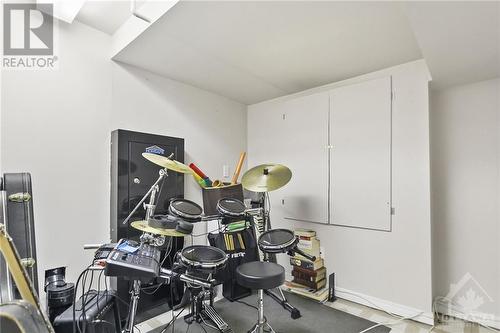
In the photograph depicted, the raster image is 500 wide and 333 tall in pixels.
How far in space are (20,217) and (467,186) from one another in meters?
3.71

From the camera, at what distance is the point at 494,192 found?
233 cm

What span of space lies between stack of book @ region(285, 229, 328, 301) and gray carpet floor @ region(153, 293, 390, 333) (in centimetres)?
14

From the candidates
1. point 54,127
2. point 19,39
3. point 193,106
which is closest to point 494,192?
point 193,106

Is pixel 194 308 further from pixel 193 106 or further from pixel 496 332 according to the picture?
pixel 496 332

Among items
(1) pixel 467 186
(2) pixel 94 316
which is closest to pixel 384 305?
(1) pixel 467 186

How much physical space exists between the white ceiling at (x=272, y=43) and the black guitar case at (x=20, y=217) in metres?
1.41

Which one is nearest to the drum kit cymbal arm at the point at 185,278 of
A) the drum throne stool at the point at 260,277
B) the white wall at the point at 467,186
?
the drum throne stool at the point at 260,277

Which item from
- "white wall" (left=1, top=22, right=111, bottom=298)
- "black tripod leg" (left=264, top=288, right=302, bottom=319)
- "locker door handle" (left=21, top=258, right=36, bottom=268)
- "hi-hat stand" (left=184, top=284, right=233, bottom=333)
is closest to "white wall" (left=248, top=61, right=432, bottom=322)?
"black tripod leg" (left=264, top=288, right=302, bottom=319)

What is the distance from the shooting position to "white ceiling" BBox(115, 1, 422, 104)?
5.86 ft

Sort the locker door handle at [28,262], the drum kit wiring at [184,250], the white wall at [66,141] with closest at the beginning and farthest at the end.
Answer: the drum kit wiring at [184,250], the locker door handle at [28,262], the white wall at [66,141]

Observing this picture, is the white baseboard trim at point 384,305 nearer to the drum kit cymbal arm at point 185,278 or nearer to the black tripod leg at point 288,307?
the black tripod leg at point 288,307

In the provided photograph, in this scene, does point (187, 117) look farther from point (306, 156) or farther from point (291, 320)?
point (291, 320)

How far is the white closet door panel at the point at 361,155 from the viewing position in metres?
2.62

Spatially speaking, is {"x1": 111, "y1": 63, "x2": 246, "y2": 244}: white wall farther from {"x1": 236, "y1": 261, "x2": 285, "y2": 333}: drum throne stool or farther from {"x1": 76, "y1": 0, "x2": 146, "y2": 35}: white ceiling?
{"x1": 236, "y1": 261, "x2": 285, "y2": 333}: drum throne stool
